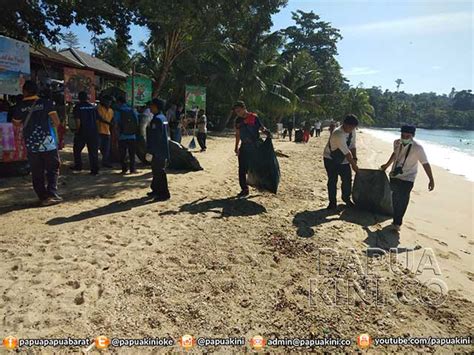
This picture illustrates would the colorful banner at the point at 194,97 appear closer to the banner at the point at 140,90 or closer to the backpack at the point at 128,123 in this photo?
the banner at the point at 140,90

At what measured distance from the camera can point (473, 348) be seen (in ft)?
8.35

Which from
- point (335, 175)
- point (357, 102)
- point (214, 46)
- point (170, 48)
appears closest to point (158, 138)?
point (335, 175)

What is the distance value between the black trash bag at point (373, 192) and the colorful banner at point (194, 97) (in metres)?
8.82

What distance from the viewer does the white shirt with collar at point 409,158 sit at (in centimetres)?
473

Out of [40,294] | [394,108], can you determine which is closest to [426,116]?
[394,108]

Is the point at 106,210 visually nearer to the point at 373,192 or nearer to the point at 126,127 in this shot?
the point at 126,127

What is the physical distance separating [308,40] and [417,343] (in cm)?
5749

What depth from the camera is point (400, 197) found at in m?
4.92

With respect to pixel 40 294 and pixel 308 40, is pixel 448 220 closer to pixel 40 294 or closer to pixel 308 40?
pixel 40 294

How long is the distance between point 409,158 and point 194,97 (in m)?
9.86

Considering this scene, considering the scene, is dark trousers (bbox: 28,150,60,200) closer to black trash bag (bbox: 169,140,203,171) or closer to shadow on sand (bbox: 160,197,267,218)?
shadow on sand (bbox: 160,197,267,218)

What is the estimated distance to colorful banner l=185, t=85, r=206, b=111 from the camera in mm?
13148


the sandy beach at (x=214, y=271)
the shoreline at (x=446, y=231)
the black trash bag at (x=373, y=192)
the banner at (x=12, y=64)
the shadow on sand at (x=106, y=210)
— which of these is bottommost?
the shoreline at (x=446, y=231)

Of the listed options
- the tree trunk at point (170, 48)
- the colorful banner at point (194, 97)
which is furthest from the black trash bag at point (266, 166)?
the tree trunk at point (170, 48)
